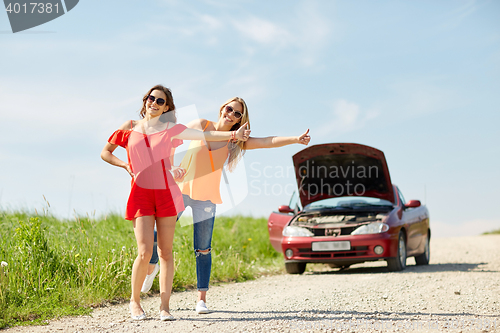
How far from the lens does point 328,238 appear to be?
8711 mm

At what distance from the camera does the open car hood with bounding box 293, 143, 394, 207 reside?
922 centimetres

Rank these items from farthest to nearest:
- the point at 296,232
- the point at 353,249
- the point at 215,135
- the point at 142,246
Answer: the point at 296,232
the point at 353,249
the point at 215,135
the point at 142,246

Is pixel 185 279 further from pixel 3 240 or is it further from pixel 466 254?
pixel 466 254

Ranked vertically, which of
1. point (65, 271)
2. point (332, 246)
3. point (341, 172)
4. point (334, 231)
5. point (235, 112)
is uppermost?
point (235, 112)

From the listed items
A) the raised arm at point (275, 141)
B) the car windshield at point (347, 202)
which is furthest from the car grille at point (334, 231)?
the raised arm at point (275, 141)

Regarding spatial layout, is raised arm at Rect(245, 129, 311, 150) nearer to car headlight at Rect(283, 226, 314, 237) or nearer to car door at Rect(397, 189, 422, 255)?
car headlight at Rect(283, 226, 314, 237)

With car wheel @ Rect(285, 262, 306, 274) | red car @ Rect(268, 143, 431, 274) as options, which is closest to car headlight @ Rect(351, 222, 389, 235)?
red car @ Rect(268, 143, 431, 274)

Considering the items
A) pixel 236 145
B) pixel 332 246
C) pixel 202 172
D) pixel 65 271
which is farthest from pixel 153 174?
pixel 332 246

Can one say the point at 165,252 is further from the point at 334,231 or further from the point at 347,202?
the point at 347,202

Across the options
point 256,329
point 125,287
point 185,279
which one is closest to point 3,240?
point 125,287

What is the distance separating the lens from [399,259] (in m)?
8.82

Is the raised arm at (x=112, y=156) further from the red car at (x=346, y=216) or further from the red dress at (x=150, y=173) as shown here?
the red car at (x=346, y=216)

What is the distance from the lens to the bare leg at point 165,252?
4.51 m

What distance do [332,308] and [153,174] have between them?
7.88 ft
